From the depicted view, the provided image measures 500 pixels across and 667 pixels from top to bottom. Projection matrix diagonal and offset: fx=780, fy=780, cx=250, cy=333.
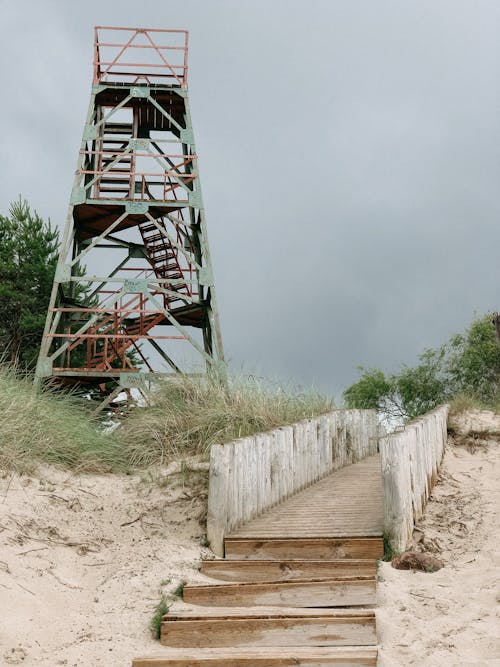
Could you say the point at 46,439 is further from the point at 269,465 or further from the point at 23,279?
the point at 23,279

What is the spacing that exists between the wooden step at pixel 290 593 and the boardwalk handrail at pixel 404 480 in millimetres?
1005

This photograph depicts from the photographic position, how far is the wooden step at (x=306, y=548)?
791 cm

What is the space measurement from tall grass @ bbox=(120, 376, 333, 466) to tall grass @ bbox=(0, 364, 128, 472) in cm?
40

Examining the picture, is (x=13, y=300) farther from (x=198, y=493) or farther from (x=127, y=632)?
(x=127, y=632)

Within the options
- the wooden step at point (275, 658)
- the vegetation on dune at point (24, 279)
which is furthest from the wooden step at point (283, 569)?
the vegetation on dune at point (24, 279)

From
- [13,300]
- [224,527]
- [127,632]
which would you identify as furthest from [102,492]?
[13,300]

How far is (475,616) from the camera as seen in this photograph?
6539 mm

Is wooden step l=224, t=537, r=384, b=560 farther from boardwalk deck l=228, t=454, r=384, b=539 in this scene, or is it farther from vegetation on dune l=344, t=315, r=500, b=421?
vegetation on dune l=344, t=315, r=500, b=421

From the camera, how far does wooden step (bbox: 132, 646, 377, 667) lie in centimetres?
588

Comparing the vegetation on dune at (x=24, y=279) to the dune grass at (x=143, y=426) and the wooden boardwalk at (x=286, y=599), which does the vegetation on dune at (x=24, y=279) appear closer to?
the dune grass at (x=143, y=426)

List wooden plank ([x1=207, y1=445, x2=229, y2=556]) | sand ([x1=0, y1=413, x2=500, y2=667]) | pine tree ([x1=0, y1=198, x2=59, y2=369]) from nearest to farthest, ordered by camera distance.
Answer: sand ([x1=0, y1=413, x2=500, y2=667])
wooden plank ([x1=207, y1=445, x2=229, y2=556])
pine tree ([x1=0, y1=198, x2=59, y2=369])

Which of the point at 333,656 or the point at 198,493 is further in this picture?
the point at 198,493

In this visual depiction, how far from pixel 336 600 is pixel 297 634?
0.67 m

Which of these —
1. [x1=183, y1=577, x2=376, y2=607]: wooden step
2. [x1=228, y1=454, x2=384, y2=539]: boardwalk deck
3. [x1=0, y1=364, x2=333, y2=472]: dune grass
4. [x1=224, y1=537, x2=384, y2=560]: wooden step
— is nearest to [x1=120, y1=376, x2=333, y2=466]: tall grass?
[x1=0, y1=364, x2=333, y2=472]: dune grass
